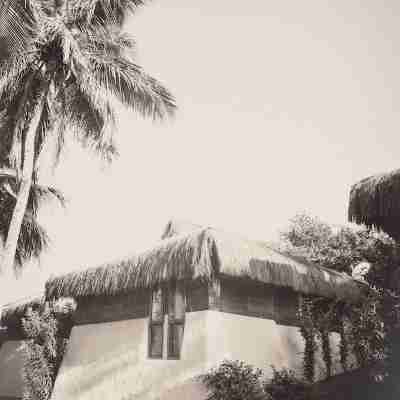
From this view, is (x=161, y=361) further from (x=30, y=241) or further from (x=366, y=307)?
(x=30, y=241)

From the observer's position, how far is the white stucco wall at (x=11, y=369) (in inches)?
535

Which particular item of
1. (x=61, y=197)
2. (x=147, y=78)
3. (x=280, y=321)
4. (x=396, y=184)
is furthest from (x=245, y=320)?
(x=61, y=197)

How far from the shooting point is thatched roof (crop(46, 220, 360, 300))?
291 inches

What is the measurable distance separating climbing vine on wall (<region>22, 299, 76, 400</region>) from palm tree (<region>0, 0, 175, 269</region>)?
3419 mm

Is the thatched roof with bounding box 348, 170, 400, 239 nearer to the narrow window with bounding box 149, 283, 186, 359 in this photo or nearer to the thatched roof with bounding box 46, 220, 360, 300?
the thatched roof with bounding box 46, 220, 360, 300

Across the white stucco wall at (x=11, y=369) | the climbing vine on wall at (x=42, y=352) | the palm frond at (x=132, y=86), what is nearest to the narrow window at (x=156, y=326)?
the climbing vine on wall at (x=42, y=352)

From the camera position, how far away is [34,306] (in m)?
12.8

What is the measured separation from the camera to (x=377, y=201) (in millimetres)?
6770

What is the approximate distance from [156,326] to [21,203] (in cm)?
344

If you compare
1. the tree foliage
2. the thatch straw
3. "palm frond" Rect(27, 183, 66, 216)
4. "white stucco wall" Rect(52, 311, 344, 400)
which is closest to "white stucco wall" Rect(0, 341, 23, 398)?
the thatch straw

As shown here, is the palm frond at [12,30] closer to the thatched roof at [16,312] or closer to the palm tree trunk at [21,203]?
the palm tree trunk at [21,203]

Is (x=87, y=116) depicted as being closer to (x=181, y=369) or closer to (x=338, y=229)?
(x=181, y=369)

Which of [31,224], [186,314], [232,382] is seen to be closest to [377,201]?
[232,382]

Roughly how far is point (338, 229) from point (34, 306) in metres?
10.8
